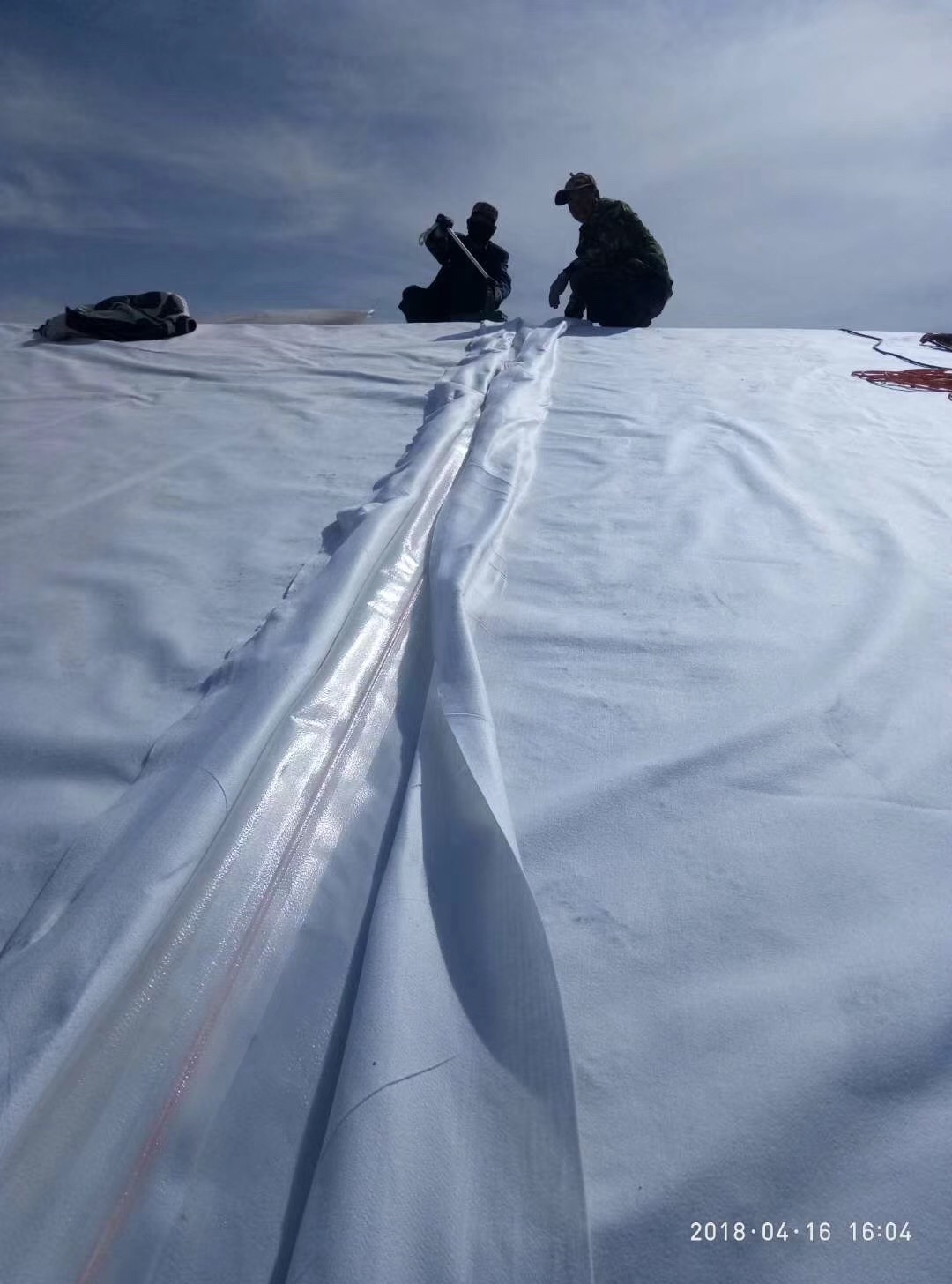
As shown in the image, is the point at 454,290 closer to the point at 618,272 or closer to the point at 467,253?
the point at 467,253

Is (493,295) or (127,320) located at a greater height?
(493,295)

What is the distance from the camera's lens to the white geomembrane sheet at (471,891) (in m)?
0.50

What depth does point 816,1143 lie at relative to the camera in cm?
53

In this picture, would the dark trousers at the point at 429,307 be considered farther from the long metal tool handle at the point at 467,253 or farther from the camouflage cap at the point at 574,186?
the camouflage cap at the point at 574,186

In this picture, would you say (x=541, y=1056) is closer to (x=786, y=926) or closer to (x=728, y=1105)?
(x=728, y=1105)

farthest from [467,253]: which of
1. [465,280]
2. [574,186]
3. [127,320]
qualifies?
[127,320]

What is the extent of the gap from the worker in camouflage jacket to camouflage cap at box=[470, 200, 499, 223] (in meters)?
0.89

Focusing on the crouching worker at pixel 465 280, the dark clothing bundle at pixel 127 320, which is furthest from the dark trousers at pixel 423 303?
the dark clothing bundle at pixel 127 320

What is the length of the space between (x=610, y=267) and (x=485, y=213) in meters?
1.26

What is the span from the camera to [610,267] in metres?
3.49

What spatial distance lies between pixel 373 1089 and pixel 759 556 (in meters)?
1.01

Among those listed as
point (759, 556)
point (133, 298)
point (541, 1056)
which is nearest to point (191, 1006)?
point (541, 1056)

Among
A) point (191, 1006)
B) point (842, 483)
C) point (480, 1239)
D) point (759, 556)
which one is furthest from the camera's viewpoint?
point (842, 483)

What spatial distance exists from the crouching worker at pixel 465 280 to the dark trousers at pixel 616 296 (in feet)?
2.65
